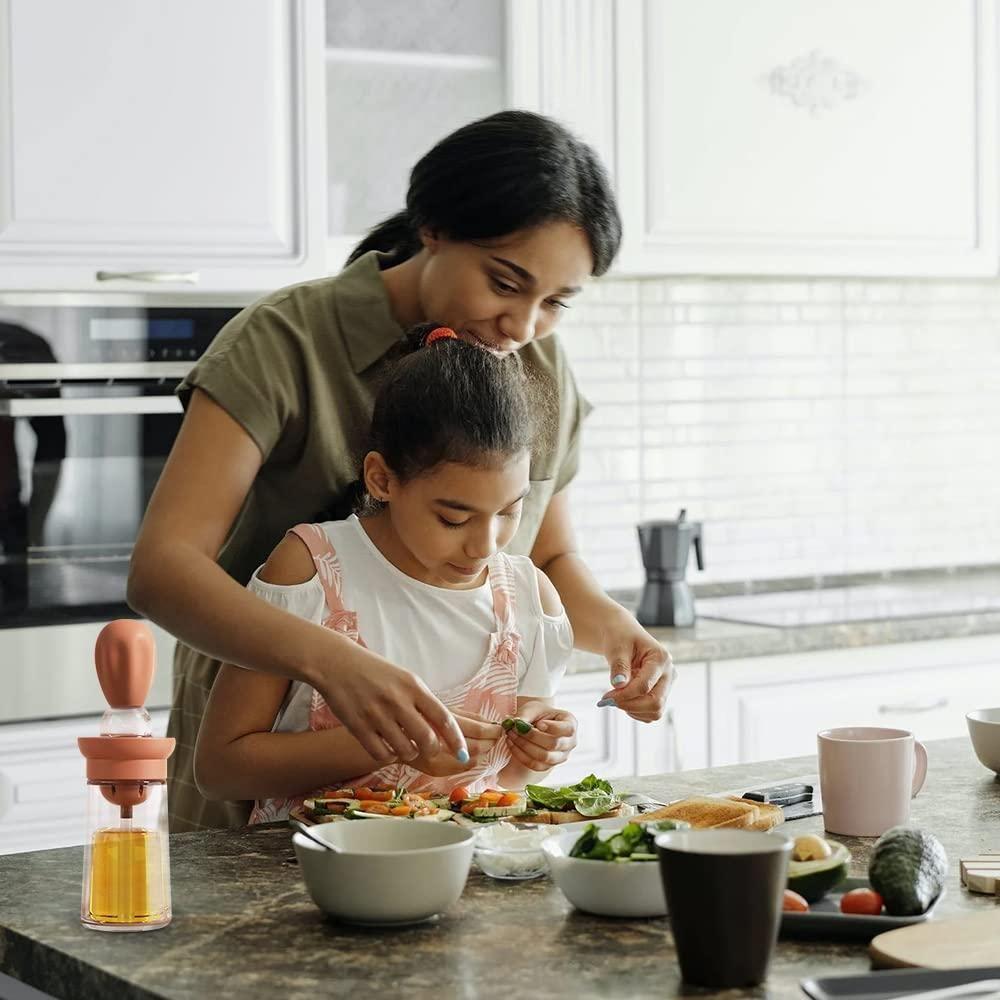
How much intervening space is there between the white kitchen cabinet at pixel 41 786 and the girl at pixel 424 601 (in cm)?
121

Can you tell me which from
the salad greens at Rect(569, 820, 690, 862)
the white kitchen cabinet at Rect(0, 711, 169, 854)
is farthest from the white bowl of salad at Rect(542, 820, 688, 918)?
the white kitchen cabinet at Rect(0, 711, 169, 854)

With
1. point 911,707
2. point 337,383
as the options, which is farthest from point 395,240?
point 911,707

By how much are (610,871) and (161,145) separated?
2.10 metres

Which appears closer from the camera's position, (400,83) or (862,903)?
(862,903)

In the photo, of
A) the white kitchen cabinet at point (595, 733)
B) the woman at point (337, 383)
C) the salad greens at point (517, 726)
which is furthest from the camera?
the white kitchen cabinet at point (595, 733)

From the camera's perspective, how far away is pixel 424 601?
6.26 feet

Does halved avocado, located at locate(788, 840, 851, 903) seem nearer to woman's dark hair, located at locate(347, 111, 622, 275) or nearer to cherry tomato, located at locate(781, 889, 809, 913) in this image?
cherry tomato, located at locate(781, 889, 809, 913)

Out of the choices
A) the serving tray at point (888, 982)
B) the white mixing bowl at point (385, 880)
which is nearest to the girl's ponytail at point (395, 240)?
the white mixing bowl at point (385, 880)

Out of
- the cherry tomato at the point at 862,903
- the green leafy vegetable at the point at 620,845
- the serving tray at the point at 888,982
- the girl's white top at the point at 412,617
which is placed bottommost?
the serving tray at the point at 888,982

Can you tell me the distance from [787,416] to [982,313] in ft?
2.34

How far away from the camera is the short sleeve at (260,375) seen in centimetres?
190

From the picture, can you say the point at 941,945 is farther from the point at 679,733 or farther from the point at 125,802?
the point at 679,733

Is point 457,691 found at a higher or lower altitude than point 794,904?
higher

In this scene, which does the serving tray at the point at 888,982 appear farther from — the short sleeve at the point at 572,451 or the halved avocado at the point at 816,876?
the short sleeve at the point at 572,451
